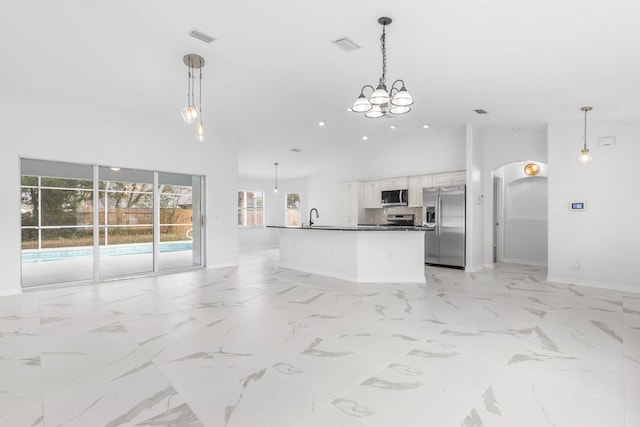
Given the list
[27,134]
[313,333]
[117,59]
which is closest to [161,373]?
[313,333]

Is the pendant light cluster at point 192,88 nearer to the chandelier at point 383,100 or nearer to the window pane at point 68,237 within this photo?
the chandelier at point 383,100

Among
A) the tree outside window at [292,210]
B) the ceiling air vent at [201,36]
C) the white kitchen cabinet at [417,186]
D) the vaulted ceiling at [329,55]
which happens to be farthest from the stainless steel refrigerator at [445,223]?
the tree outside window at [292,210]

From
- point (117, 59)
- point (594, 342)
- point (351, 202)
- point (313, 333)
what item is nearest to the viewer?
point (594, 342)

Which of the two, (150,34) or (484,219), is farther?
(484,219)

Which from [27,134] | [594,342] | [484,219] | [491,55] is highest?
[491,55]

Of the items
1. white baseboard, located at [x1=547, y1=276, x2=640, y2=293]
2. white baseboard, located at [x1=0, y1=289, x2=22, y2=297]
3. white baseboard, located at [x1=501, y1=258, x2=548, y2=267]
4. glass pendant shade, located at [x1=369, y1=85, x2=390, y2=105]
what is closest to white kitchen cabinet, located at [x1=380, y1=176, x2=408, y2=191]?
white baseboard, located at [x1=501, y1=258, x2=548, y2=267]

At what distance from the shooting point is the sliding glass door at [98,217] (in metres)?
5.62

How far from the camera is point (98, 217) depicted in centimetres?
580

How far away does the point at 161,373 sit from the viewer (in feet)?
8.24

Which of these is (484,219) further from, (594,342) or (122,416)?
(122,416)

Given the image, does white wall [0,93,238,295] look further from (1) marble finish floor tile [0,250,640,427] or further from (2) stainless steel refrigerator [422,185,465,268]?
(2) stainless steel refrigerator [422,185,465,268]

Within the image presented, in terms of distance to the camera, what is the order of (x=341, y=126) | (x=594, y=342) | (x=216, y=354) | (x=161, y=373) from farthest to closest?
(x=341, y=126)
(x=594, y=342)
(x=216, y=354)
(x=161, y=373)

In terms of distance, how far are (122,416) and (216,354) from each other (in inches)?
35.9

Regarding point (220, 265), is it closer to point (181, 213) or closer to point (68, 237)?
point (181, 213)
